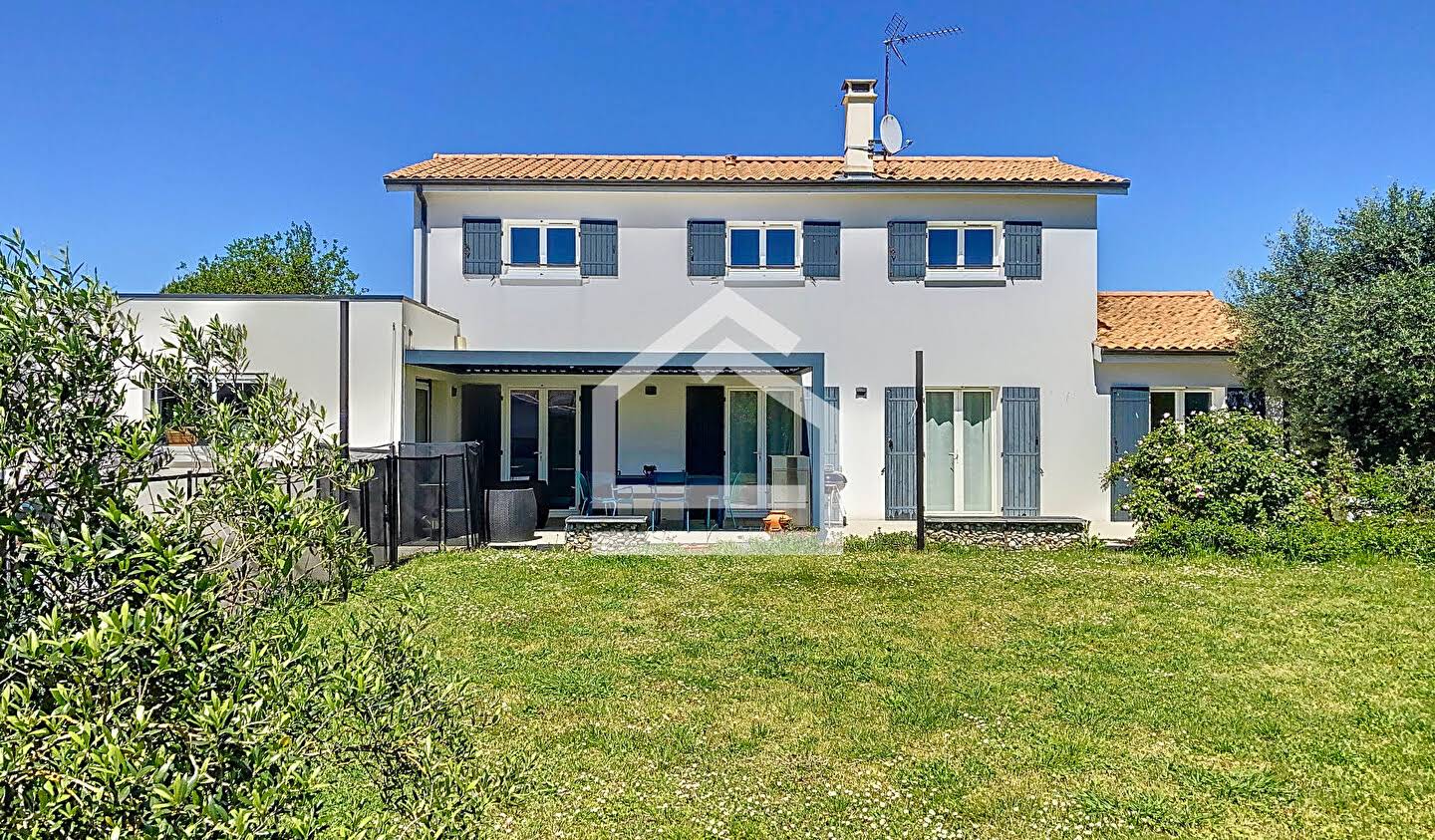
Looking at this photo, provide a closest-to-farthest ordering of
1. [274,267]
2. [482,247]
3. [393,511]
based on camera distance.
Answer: [393,511]
[482,247]
[274,267]

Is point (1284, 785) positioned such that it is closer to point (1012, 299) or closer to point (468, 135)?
point (1012, 299)

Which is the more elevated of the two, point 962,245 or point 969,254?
point 962,245

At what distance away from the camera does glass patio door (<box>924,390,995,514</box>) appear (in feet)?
51.0

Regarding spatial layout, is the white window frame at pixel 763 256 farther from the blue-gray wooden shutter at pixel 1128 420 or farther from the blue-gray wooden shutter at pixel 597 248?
the blue-gray wooden shutter at pixel 1128 420

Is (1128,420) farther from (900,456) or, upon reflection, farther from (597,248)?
(597,248)

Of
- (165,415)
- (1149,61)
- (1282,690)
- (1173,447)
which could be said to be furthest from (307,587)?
(1149,61)

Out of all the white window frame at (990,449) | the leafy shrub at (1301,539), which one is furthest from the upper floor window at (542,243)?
the leafy shrub at (1301,539)

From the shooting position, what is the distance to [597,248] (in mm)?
15492

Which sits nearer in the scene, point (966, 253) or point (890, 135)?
point (966, 253)

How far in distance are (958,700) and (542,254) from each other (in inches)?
465

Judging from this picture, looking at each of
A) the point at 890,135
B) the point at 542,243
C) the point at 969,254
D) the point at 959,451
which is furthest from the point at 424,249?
the point at 959,451

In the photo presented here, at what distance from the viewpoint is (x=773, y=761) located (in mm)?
4977

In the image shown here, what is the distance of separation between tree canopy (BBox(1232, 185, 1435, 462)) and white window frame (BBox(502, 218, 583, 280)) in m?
12.0

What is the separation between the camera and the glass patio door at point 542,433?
1680 centimetres
